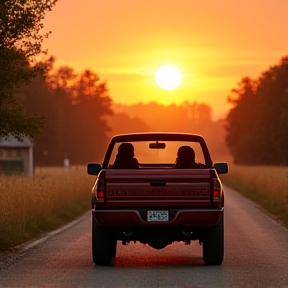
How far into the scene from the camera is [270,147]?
112438mm

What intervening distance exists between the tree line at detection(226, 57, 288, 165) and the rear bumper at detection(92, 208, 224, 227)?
260ft

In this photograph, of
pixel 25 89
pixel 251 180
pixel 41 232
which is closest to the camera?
pixel 41 232

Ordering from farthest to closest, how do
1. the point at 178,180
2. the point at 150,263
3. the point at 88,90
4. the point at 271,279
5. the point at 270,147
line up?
the point at 88,90, the point at 270,147, the point at 150,263, the point at 178,180, the point at 271,279

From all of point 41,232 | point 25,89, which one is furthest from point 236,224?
point 25,89

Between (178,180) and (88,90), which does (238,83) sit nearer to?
(88,90)

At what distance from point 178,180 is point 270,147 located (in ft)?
328

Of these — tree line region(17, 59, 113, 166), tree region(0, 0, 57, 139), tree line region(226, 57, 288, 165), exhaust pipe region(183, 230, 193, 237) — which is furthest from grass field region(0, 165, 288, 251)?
tree line region(17, 59, 113, 166)

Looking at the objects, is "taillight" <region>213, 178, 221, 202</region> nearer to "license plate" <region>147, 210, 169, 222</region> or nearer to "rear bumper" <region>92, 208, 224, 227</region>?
"rear bumper" <region>92, 208, 224, 227</region>

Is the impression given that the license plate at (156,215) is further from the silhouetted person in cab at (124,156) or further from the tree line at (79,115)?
the tree line at (79,115)

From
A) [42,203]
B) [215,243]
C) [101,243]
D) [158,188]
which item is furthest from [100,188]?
[42,203]

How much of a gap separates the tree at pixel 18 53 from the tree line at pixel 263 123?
74694mm

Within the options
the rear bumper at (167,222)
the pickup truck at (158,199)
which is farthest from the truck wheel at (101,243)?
the rear bumper at (167,222)

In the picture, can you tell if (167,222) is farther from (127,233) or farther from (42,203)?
(42,203)

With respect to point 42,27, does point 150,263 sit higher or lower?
lower
